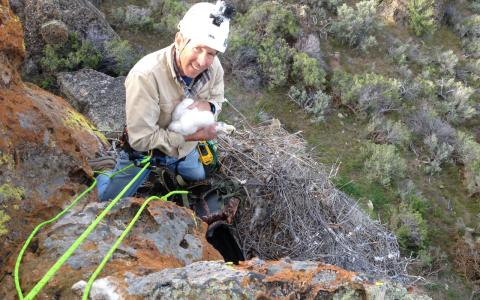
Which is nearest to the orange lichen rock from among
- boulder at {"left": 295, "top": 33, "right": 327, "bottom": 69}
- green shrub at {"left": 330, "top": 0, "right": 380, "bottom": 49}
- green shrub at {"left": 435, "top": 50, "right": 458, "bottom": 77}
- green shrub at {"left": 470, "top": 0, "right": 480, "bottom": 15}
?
boulder at {"left": 295, "top": 33, "right": 327, "bottom": 69}

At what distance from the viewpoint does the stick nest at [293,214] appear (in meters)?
3.45

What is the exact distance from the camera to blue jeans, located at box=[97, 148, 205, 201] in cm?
283

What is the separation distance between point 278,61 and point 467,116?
11.9ft

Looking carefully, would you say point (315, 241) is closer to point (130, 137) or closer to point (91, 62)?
point (130, 137)

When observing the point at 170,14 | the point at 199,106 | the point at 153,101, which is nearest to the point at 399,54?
the point at 170,14

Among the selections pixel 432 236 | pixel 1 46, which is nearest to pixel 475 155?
pixel 432 236

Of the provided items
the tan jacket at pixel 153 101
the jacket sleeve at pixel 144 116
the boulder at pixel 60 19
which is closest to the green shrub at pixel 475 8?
the boulder at pixel 60 19

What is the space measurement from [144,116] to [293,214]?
1651 millimetres

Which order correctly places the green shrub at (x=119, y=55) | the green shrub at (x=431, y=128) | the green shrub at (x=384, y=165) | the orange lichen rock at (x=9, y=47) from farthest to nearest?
the green shrub at (x=431, y=128), the green shrub at (x=384, y=165), the green shrub at (x=119, y=55), the orange lichen rock at (x=9, y=47)

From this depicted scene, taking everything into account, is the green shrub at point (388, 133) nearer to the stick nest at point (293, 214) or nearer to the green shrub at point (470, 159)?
the green shrub at point (470, 159)

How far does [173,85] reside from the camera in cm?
263

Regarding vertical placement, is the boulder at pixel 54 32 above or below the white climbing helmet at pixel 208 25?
below

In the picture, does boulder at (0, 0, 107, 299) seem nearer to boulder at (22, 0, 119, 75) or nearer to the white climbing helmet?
the white climbing helmet

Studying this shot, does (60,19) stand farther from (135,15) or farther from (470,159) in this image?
(470,159)
